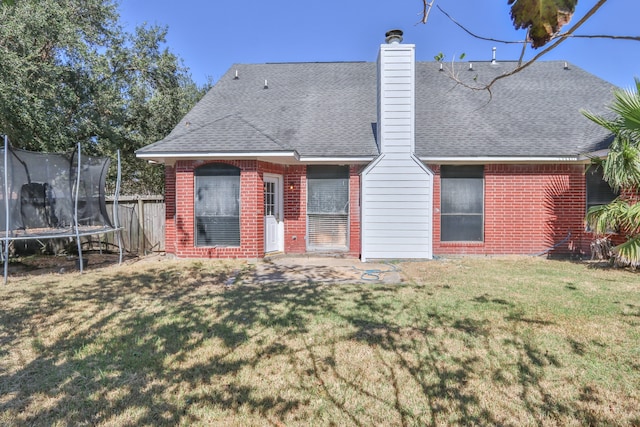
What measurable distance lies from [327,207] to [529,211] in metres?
5.36

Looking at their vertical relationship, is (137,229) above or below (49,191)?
below

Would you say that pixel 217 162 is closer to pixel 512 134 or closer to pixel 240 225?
pixel 240 225

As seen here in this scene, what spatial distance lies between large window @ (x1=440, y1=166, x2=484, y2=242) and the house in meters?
0.03

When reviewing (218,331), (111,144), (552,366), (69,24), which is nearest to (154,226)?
(111,144)

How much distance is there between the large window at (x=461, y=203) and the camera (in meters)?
9.87

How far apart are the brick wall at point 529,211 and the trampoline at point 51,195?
859 cm

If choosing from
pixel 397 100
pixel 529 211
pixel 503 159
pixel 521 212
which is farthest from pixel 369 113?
pixel 529 211

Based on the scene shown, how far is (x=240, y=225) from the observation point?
9.09 meters

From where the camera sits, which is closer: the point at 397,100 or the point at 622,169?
the point at 622,169

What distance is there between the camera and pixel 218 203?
912cm

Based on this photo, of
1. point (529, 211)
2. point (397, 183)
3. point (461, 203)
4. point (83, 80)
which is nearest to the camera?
point (397, 183)

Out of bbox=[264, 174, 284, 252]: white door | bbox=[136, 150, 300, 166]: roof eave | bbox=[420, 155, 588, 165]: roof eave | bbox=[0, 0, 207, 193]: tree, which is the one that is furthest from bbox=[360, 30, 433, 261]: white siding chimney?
bbox=[0, 0, 207, 193]: tree

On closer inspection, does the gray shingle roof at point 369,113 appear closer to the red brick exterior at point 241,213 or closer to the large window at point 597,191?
the red brick exterior at point 241,213

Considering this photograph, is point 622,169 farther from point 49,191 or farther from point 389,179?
point 49,191
